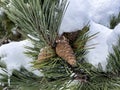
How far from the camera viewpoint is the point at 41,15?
0.76m

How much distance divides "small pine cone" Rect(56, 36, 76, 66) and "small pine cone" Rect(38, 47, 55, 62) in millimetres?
20

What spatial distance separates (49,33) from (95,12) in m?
0.18

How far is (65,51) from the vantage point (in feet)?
2.71

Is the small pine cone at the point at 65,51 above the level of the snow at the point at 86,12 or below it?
below

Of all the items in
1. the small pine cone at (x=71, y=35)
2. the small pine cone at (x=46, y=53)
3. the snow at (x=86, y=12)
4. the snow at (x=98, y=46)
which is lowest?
the snow at (x=98, y=46)

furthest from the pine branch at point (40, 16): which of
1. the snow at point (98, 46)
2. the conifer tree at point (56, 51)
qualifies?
the snow at point (98, 46)

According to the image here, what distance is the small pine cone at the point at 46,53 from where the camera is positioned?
836 millimetres

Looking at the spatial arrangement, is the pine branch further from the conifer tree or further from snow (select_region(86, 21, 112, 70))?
snow (select_region(86, 21, 112, 70))

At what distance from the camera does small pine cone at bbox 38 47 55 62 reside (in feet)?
2.74

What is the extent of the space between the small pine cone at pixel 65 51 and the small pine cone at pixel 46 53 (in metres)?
0.02

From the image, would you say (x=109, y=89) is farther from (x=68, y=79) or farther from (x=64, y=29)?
(x=64, y=29)

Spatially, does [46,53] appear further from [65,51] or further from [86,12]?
[86,12]

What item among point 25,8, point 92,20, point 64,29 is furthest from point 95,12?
point 25,8

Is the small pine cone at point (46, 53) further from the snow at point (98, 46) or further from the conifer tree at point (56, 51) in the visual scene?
the snow at point (98, 46)
